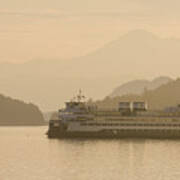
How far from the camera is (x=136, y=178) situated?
112875 mm

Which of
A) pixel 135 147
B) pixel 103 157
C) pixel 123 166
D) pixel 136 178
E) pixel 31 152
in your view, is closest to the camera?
pixel 136 178

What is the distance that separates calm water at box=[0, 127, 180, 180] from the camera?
116000mm

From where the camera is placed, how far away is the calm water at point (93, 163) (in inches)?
4567

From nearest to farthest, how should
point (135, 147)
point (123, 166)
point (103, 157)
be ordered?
point (123, 166), point (103, 157), point (135, 147)

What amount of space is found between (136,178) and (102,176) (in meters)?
5.03

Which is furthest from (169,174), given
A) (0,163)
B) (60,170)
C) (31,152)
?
(31,152)

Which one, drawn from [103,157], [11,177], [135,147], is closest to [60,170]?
[11,177]

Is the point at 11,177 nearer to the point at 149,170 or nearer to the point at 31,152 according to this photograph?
the point at 149,170

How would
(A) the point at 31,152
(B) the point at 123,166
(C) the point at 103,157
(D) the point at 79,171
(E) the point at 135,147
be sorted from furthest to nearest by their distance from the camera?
(E) the point at 135,147 → (A) the point at 31,152 → (C) the point at 103,157 → (B) the point at 123,166 → (D) the point at 79,171

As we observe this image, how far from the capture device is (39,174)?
4611 inches

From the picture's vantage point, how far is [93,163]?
136375 millimetres

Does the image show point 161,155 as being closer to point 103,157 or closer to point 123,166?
point 103,157

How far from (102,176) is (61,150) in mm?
58961

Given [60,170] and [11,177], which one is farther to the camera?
[60,170]
